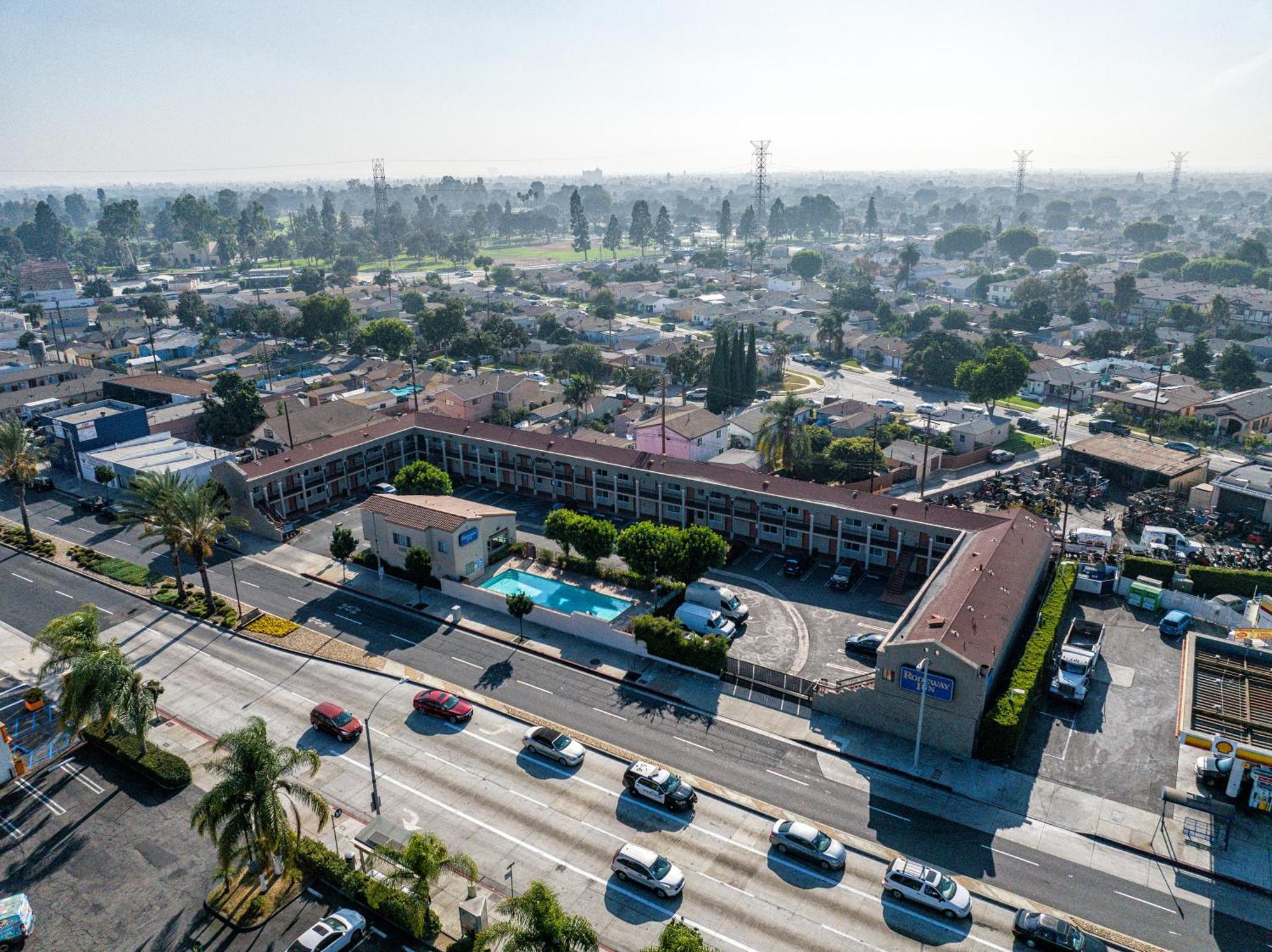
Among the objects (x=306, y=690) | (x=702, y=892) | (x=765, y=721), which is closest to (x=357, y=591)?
(x=306, y=690)

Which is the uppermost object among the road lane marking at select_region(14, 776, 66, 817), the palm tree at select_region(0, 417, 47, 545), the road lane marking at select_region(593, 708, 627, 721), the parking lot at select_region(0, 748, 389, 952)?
the palm tree at select_region(0, 417, 47, 545)

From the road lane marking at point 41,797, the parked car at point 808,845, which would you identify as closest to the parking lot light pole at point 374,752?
the road lane marking at point 41,797

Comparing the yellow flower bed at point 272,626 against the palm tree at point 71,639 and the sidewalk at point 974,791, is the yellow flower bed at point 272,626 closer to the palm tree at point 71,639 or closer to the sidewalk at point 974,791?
the palm tree at point 71,639

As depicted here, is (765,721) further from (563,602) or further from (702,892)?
(563,602)

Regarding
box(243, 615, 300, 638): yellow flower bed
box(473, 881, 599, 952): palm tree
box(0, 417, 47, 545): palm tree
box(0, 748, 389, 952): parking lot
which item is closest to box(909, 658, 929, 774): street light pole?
Result: box(473, 881, 599, 952): palm tree

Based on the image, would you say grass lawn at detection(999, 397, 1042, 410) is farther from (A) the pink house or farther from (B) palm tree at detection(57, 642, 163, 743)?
(B) palm tree at detection(57, 642, 163, 743)

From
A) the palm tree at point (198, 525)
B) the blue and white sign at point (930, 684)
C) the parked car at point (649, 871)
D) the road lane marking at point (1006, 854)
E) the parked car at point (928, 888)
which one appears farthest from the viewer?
the palm tree at point (198, 525)

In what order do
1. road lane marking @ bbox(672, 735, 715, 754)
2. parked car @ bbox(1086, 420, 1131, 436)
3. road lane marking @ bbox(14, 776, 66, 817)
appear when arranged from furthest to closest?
parked car @ bbox(1086, 420, 1131, 436) → road lane marking @ bbox(672, 735, 715, 754) → road lane marking @ bbox(14, 776, 66, 817)

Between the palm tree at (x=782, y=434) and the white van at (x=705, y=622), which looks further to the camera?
the palm tree at (x=782, y=434)
